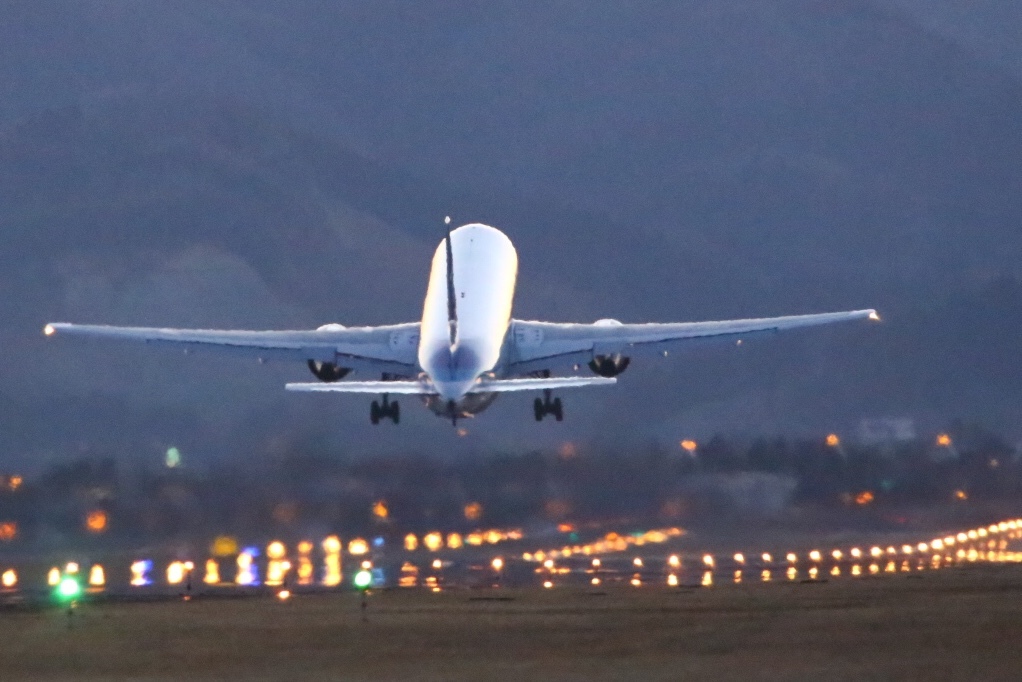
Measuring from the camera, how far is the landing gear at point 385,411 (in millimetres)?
74500

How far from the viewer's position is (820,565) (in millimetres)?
58344

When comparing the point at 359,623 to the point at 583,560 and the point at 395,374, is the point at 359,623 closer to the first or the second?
the point at 583,560

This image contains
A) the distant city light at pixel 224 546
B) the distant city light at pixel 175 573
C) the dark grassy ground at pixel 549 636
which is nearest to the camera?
the dark grassy ground at pixel 549 636

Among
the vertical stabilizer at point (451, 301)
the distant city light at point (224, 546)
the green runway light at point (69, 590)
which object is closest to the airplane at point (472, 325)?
the vertical stabilizer at point (451, 301)

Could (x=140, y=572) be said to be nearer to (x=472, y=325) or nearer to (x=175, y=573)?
(x=175, y=573)

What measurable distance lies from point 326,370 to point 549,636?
1613 inches

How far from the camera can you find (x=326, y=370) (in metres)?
75.8

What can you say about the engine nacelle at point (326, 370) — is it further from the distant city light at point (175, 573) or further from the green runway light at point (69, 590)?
the green runway light at point (69, 590)

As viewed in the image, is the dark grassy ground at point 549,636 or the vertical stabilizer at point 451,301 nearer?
the dark grassy ground at point 549,636

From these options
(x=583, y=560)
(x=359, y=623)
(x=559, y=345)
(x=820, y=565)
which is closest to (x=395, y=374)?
(x=559, y=345)

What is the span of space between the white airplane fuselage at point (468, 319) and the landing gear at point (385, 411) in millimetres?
3116

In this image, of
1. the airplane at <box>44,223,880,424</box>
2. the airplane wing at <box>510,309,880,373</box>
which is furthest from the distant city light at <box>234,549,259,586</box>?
the airplane wing at <box>510,309,880,373</box>


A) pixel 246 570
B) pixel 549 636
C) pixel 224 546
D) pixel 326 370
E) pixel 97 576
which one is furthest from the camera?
pixel 326 370

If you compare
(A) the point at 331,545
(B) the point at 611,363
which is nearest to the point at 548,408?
(B) the point at 611,363
